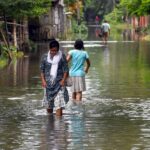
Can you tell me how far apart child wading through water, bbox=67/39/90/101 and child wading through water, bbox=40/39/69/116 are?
2403 millimetres

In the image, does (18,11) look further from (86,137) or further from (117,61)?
(86,137)

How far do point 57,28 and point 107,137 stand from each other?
46576mm

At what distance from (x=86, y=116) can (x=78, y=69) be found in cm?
304

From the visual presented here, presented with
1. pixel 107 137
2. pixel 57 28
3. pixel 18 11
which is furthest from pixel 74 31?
pixel 107 137

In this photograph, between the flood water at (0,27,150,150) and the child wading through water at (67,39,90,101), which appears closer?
the flood water at (0,27,150,150)

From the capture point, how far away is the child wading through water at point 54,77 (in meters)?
14.3

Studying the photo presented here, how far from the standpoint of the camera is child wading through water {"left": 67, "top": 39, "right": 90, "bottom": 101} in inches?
667

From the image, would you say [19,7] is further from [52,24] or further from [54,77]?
[52,24]

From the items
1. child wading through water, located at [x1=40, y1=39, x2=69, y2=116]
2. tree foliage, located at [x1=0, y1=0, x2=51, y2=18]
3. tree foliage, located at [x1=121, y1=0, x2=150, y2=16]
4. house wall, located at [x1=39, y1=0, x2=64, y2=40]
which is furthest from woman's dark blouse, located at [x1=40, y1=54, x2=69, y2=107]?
tree foliage, located at [x1=121, y1=0, x2=150, y2=16]

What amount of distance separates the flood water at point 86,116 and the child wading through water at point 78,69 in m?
0.31

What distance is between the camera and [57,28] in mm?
58031

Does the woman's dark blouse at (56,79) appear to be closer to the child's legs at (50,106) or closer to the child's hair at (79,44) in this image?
the child's legs at (50,106)

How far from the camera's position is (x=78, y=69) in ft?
56.2

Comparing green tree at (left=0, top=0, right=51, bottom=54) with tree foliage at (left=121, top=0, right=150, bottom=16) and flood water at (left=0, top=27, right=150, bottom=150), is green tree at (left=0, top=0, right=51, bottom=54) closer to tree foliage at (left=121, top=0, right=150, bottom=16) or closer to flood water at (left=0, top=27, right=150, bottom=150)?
flood water at (left=0, top=27, right=150, bottom=150)
